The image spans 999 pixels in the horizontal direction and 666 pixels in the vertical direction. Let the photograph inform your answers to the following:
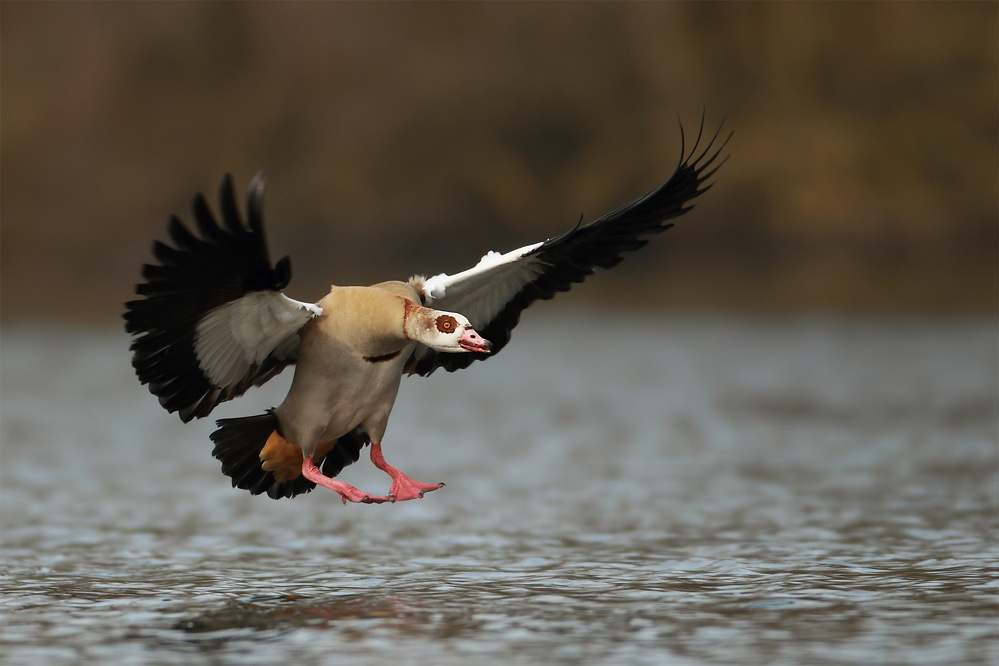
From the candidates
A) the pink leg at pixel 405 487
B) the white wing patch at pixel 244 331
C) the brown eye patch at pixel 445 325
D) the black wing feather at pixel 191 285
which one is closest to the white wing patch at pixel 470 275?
the brown eye patch at pixel 445 325

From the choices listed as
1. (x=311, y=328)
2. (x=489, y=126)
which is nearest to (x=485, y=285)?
(x=311, y=328)

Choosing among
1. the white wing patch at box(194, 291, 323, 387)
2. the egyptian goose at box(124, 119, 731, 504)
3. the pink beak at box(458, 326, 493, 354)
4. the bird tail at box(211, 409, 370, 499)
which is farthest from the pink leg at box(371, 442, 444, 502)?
the white wing patch at box(194, 291, 323, 387)

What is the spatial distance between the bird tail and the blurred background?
4860cm

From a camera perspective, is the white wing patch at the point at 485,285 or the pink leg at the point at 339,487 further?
the white wing patch at the point at 485,285

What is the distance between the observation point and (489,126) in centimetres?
7256

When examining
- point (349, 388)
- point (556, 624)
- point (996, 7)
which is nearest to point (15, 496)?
point (349, 388)

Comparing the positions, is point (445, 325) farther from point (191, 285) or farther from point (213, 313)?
point (191, 285)

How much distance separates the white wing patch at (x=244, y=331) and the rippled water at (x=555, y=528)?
1.55m

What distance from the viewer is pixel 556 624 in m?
9.20

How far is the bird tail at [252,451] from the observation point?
33.8 feet

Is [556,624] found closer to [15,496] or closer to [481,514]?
[481,514]

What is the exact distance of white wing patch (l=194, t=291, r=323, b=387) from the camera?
9203 mm

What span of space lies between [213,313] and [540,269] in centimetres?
255

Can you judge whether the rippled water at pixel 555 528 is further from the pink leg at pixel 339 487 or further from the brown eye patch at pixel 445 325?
the brown eye patch at pixel 445 325
